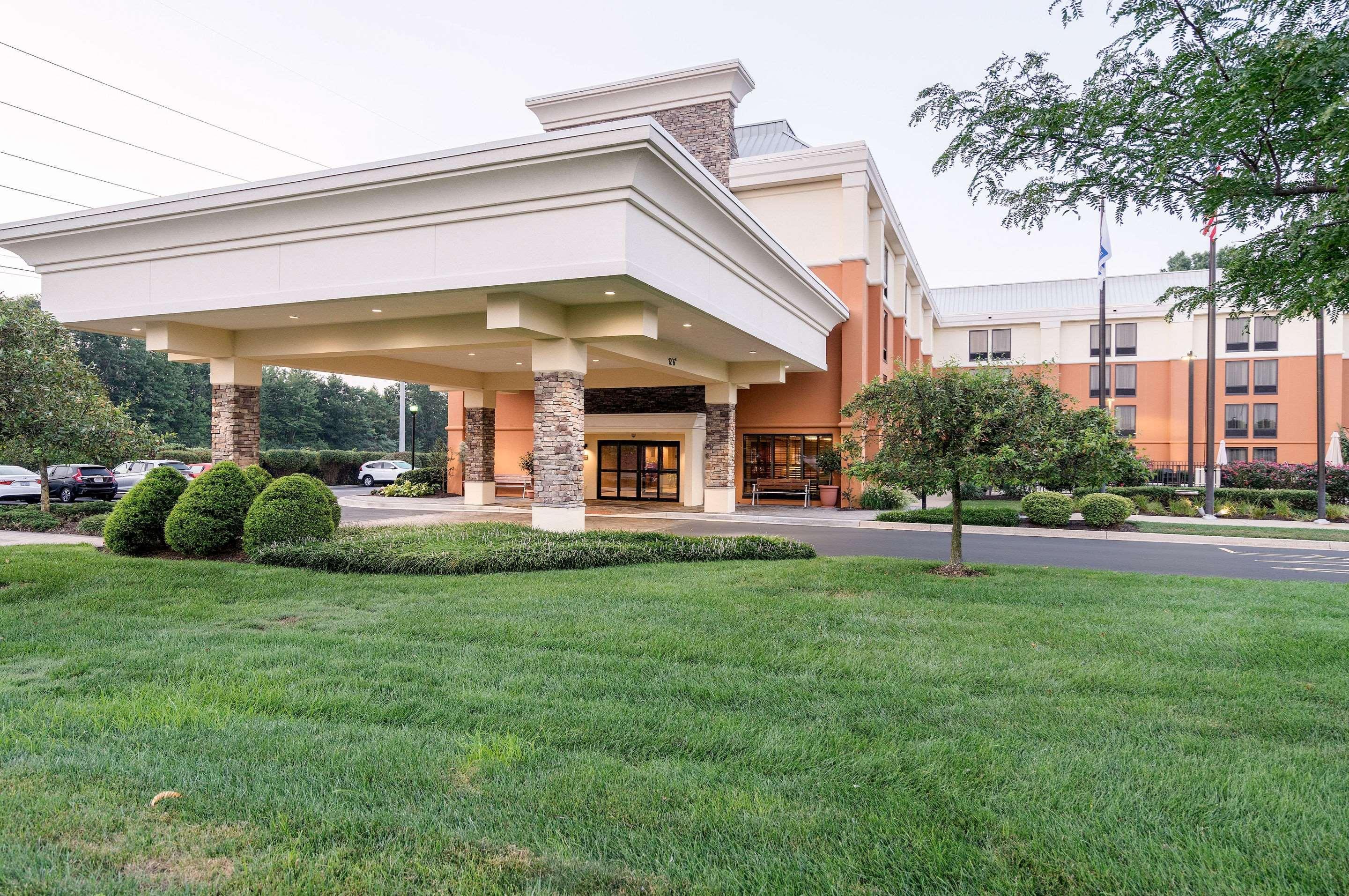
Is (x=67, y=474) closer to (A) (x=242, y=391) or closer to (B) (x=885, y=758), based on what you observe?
(A) (x=242, y=391)

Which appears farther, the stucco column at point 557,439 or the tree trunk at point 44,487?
the tree trunk at point 44,487

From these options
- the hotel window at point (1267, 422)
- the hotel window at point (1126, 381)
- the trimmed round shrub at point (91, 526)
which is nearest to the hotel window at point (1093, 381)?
the hotel window at point (1126, 381)

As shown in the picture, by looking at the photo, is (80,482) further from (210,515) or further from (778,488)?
(778,488)

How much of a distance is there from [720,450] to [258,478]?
1238 cm

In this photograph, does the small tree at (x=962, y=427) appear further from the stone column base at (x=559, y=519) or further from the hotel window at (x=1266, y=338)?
the hotel window at (x=1266, y=338)

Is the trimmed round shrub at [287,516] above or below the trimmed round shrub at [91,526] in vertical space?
above

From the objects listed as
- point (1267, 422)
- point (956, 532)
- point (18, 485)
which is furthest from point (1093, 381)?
point (18, 485)

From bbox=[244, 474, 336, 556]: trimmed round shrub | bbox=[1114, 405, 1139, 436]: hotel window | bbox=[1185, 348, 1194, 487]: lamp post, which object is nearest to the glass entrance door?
bbox=[244, 474, 336, 556]: trimmed round shrub

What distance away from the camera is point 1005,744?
3979 millimetres

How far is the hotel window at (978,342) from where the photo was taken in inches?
1654

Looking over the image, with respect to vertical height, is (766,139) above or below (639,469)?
above

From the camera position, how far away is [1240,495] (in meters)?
22.0

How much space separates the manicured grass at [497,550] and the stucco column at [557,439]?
1.77ft

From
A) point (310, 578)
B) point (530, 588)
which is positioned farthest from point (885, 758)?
point (310, 578)
